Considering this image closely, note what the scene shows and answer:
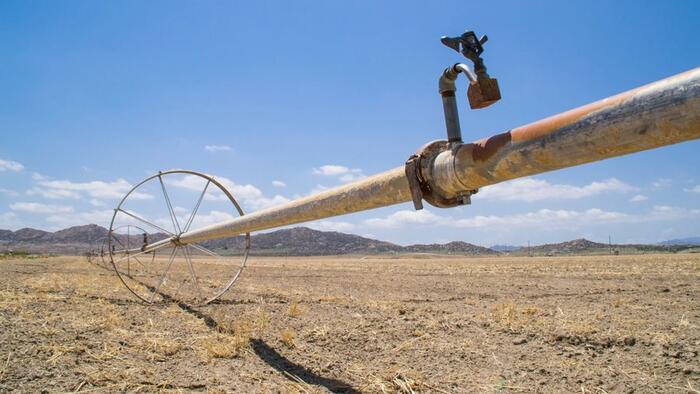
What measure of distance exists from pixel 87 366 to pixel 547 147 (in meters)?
4.19

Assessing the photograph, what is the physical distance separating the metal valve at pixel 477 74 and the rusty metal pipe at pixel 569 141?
25cm

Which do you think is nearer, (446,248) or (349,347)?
(349,347)

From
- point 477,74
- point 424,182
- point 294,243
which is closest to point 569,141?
point 477,74

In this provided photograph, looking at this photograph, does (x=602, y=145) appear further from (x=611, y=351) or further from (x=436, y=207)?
(x=611, y=351)

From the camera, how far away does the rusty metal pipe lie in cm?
141

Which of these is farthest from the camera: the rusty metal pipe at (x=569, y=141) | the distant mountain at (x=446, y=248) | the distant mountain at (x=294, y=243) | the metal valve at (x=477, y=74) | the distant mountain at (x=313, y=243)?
the distant mountain at (x=313, y=243)

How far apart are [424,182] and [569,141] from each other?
3.33 feet

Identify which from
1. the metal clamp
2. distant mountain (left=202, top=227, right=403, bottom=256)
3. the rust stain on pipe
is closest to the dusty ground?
the metal clamp

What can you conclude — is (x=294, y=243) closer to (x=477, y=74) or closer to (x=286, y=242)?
(x=286, y=242)

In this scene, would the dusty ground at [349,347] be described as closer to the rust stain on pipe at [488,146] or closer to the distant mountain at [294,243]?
the rust stain on pipe at [488,146]

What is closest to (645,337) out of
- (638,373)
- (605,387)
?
(638,373)

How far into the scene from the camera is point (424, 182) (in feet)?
8.63

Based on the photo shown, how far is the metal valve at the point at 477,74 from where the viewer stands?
2.23 metres

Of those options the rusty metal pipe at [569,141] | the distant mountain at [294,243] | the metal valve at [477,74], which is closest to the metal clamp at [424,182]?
the rusty metal pipe at [569,141]
